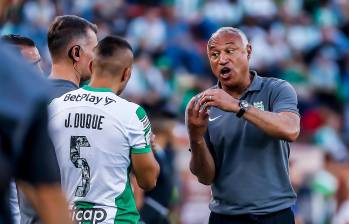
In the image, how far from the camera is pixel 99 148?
16.8 feet

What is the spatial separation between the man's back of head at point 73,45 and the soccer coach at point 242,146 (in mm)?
790

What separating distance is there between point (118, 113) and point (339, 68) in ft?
49.4

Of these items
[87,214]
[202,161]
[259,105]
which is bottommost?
[87,214]

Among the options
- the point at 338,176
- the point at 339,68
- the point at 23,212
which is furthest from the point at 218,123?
the point at 339,68

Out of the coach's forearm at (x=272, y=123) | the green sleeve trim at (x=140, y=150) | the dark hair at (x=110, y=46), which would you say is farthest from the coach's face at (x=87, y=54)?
the coach's forearm at (x=272, y=123)

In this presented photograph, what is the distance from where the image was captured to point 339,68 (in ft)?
64.5

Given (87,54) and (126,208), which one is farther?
(87,54)

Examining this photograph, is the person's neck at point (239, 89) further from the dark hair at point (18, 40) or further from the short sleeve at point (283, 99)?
the dark hair at point (18, 40)

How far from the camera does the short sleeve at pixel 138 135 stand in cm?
513

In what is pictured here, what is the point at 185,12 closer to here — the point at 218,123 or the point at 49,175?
the point at 218,123

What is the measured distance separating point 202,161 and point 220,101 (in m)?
0.47

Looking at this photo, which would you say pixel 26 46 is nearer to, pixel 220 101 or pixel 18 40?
pixel 18 40

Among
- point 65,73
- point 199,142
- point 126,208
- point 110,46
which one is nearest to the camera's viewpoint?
point 126,208

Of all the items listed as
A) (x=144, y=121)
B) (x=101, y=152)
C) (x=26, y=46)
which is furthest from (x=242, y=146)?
(x=26, y=46)
